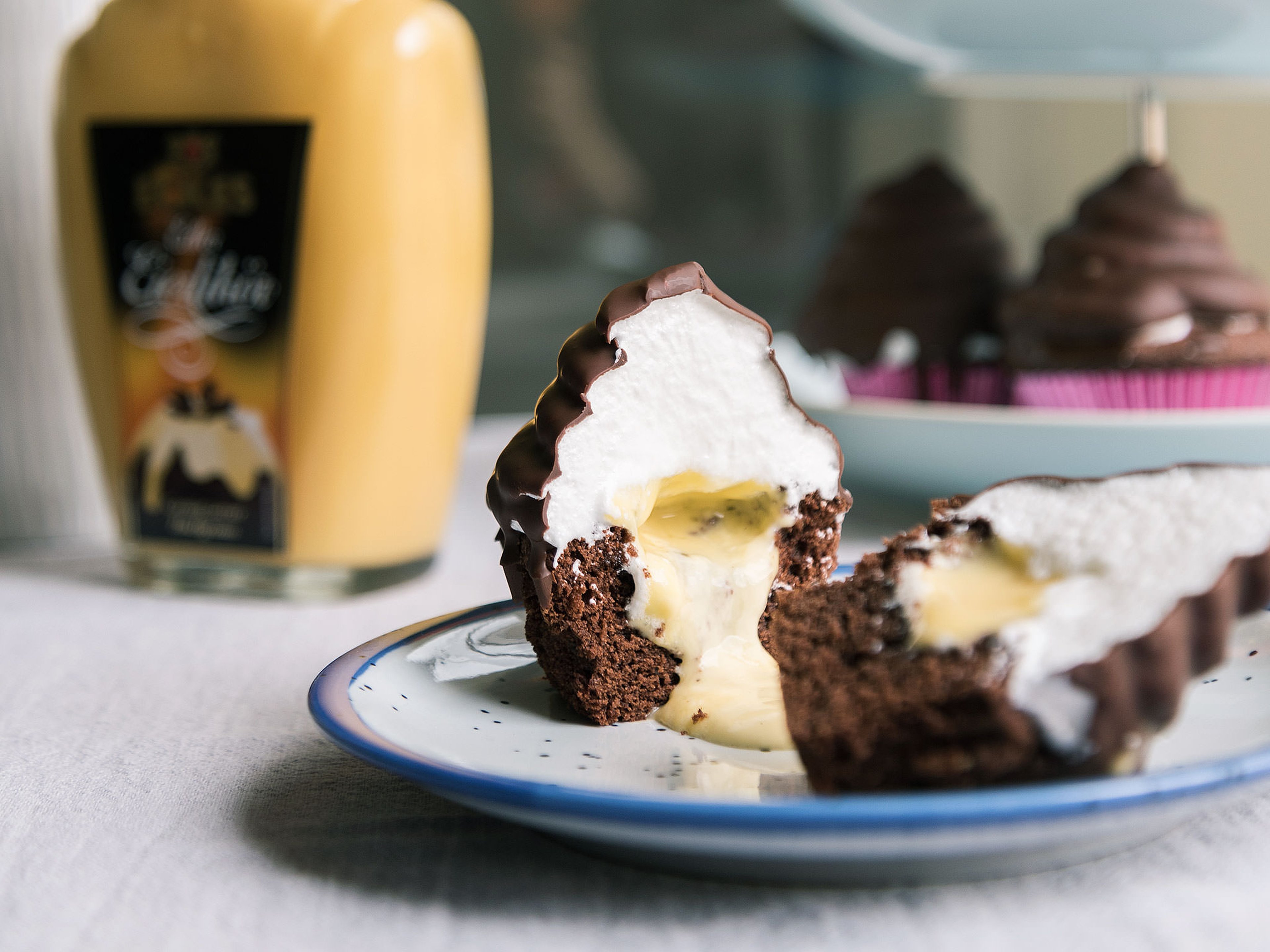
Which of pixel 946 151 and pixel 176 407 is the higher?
pixel 946 151

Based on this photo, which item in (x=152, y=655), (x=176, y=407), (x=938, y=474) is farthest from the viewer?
(x=938, y=474)

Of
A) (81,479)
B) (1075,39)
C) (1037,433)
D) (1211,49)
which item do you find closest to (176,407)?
(81,479)

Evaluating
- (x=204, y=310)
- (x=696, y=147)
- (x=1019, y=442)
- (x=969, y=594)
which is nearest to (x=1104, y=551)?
(x=969, y=594)

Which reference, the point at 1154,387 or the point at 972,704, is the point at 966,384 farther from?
the point at 972,704

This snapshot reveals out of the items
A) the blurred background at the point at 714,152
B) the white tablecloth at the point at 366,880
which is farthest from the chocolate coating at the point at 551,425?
the blurred background at the point at 714,152

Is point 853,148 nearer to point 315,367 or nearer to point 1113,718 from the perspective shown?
point 315,367

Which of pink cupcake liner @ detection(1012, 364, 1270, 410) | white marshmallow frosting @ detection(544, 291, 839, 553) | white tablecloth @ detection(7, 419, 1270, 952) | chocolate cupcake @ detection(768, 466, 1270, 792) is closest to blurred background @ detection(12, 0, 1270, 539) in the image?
pink cupcake liner @ detection(1012, 364, 1270, 410)

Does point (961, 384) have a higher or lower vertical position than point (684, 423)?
lower
